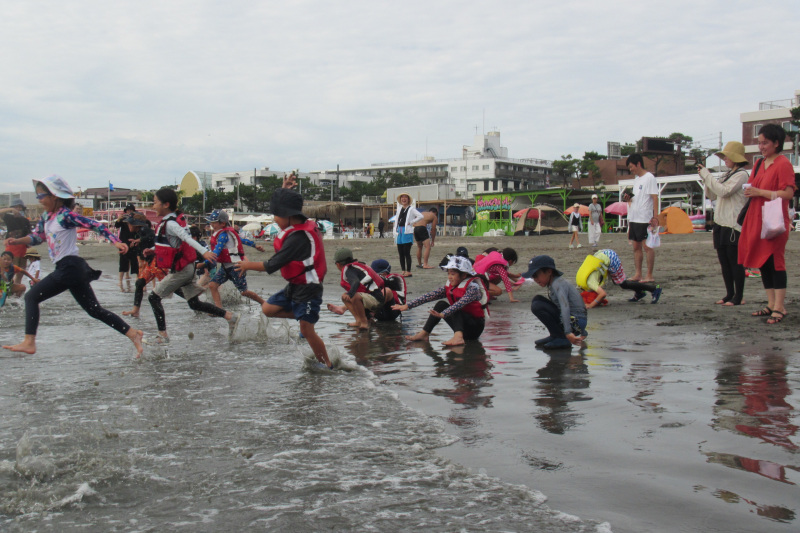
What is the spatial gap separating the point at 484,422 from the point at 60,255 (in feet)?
14.5

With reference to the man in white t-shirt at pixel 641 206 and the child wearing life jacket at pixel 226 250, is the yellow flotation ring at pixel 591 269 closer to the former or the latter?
the man in white t-shirt at pixel 641 206

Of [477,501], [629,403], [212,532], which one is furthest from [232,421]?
[629,403]

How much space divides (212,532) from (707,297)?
338 inches

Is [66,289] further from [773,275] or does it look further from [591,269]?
[773,275]

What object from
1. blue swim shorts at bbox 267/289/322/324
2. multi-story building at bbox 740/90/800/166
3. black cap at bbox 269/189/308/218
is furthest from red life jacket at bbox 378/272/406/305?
multi-story building at bbox 740/90/800/166

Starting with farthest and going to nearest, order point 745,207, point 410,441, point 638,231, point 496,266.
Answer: point 638,231, point 496,266, point 745,207, point 410,441

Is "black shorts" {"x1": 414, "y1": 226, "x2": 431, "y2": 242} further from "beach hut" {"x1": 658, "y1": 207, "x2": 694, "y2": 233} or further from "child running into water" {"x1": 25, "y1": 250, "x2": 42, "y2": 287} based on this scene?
"beach hut" {"x1": 658, "y1": 207, "x2": 694, "y2": 233}

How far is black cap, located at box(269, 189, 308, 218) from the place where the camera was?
5.67 meters

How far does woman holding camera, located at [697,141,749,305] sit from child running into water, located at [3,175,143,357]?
6922 mm

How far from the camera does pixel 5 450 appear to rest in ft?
11.9

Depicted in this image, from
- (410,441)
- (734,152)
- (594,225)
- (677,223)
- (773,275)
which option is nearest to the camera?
(410,441)

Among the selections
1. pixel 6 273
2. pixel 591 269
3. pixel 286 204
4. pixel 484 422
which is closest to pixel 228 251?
pixel 286 204

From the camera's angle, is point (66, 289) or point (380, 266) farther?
point (380, 266)

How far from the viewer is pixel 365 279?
8219 mm
